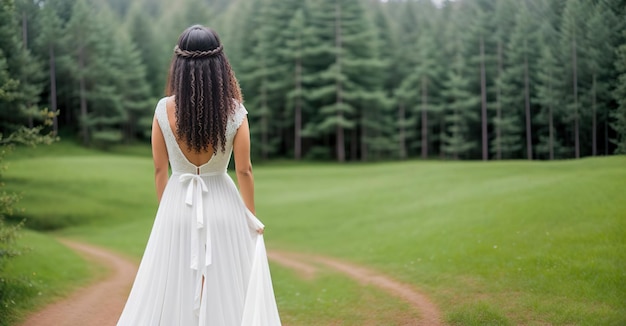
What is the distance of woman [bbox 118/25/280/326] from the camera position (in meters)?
4.80

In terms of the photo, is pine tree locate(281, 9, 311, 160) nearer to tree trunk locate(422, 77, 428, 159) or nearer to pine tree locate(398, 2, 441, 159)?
pine tree locate(398, 2, 441, 159)

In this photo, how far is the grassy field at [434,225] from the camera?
780cm

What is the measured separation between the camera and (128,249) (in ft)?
48.8

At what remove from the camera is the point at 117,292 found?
10.2m

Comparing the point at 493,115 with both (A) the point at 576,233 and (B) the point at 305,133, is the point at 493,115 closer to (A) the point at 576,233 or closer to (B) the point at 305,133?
(A) the point at 576,233

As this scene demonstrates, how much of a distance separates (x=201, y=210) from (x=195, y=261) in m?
0.44

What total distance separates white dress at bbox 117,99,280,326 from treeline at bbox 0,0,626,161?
16.6ft

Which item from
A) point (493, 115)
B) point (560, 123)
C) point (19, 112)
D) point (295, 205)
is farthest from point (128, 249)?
point (560, 123)

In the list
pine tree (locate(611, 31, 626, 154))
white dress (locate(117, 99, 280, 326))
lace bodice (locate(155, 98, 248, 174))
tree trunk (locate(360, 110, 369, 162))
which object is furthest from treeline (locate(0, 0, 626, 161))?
white dress (locate(117, 99, 280, 326))

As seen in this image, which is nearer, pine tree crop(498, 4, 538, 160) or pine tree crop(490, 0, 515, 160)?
pine tree crop(498, 4, 538, 160)

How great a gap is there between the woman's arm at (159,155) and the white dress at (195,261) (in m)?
0.06

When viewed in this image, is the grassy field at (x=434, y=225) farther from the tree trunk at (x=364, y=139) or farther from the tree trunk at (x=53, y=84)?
the tree trunk at (x=364, y=139)

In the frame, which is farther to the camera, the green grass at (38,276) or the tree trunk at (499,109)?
the tree trunk at (499,109)

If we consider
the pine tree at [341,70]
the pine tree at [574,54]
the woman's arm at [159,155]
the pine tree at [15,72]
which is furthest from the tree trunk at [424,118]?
the woman's arm at [159,155]
